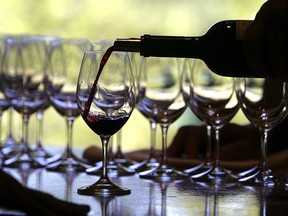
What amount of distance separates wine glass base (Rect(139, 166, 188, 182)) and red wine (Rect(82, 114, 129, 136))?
217mm

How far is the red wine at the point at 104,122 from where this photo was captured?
1564 millimetres

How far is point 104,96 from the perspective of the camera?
157cm

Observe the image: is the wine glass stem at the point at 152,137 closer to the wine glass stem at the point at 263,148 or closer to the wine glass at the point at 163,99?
the wine glass at the point at 163,99

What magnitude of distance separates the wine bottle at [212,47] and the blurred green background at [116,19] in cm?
295

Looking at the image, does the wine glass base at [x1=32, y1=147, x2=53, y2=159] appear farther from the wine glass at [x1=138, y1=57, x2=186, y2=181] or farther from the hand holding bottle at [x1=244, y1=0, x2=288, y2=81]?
the hand holding bottle at [x1=244, y1=0, x2=288, y2=81]

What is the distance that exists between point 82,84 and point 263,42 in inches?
11.2

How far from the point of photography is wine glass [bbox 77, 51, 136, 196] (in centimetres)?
156

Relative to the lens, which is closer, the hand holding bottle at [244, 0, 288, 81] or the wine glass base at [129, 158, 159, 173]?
the hand holding bottle at [244, 0, 288, 81]

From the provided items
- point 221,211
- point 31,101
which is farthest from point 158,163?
point 221,211

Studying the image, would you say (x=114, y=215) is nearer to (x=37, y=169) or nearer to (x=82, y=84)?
(x=82, y=84)

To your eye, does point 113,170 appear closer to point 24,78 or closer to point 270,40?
point 24,78

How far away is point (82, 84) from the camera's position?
1555 millimetres

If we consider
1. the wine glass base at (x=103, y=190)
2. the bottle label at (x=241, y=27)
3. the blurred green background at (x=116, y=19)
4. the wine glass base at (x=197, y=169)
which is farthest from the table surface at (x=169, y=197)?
the blurred green background at (x=116, y=19)

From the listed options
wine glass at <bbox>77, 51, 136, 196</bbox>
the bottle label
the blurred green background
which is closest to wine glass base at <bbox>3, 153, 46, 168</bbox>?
wine glass at <bbox>77, 51, 136, 196</bbox>
